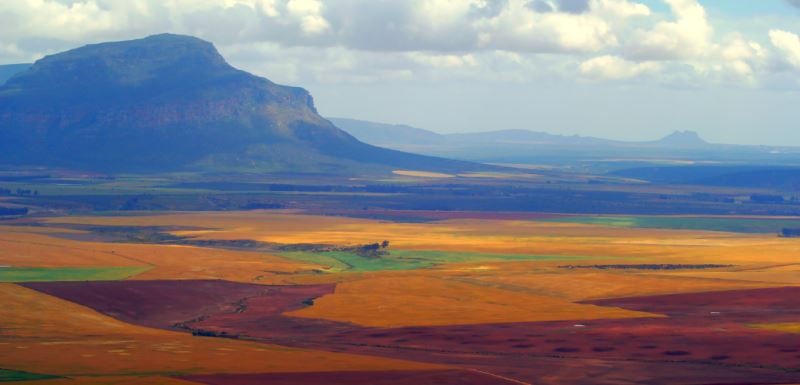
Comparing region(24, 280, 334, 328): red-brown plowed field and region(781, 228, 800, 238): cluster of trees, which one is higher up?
region(781, 228, 800, 238): cluster of trees

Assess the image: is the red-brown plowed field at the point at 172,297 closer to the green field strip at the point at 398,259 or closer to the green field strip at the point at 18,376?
the green field strip at the point at 398,259

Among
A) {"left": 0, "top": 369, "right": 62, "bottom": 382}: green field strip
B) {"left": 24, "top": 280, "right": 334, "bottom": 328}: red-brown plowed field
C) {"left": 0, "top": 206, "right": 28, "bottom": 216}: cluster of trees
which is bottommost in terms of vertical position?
{"left": 24, "top": 280, "right": 334, "bottom": 328}: red-brown plowed field

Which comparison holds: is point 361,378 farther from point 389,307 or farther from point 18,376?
point 389,307

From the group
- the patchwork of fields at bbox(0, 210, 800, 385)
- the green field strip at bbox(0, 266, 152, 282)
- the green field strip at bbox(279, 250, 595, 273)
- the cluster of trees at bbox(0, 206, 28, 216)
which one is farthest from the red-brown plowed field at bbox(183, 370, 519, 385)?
the cluster of trees at bbox(0, 206, 28, 216)

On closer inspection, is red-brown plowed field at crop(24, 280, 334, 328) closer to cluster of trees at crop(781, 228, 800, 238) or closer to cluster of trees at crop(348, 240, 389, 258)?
cluster of trees at crop(348, 240, 389, 258)

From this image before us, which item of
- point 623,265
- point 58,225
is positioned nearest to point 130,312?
point 623,265

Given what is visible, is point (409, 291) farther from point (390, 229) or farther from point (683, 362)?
point (390, 229)
